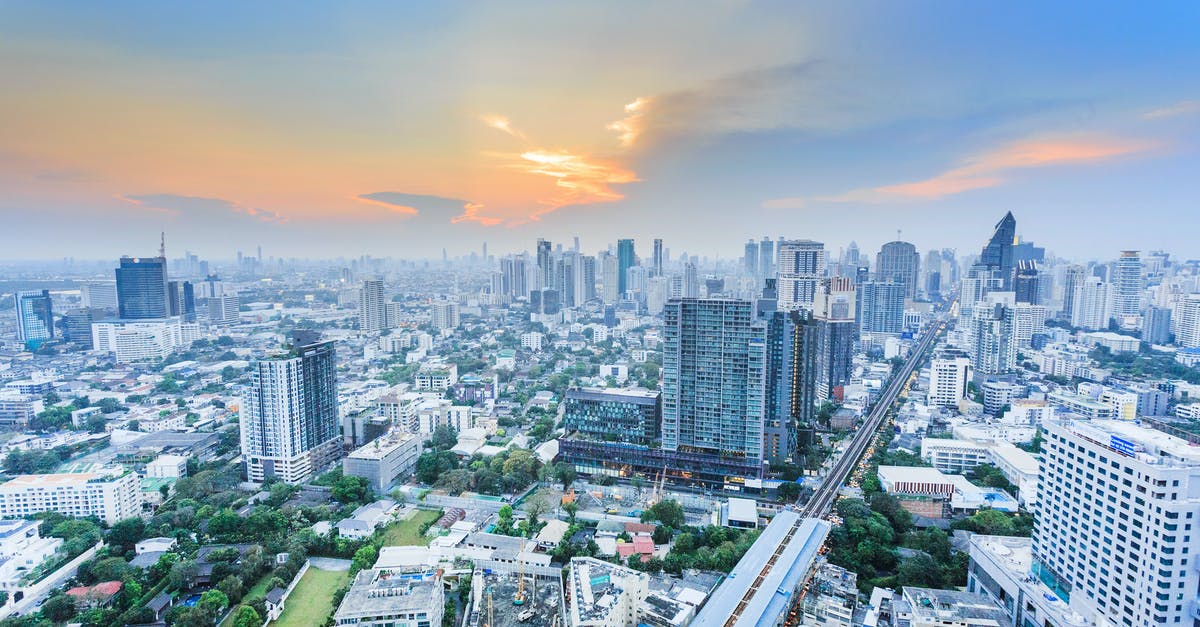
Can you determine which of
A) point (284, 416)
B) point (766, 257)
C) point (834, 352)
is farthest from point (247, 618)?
point (766, 257)

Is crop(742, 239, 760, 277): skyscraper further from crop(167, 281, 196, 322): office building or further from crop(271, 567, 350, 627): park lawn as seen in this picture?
crop(271, 567, 350, 627): park lawn

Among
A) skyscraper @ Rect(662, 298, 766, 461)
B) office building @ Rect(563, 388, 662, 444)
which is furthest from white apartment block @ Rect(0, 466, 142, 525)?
skyscraper @ Rect(662, 298, 766, 461)

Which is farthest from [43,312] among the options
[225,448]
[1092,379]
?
[1092,379]

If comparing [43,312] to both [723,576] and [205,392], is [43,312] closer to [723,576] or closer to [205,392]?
[205,392]

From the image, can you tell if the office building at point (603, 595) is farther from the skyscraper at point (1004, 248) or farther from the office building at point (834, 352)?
the skyscraper at point (1004, 248)

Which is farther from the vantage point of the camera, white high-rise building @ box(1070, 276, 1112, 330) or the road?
white high-rise building @ box(1070, 276, 1112, 330)
